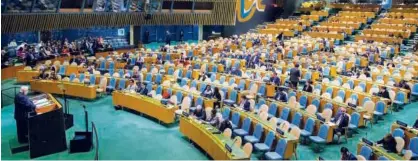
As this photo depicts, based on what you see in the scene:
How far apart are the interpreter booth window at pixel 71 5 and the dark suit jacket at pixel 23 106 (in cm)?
1482

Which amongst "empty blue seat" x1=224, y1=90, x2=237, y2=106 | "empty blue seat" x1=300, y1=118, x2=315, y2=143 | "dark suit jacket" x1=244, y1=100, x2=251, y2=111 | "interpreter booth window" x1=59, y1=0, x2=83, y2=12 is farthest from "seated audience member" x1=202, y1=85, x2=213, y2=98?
"interpreter booth window" x1=59, y1=0, x2=83, y2=12

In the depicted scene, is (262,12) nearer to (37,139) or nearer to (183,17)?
(183,17)

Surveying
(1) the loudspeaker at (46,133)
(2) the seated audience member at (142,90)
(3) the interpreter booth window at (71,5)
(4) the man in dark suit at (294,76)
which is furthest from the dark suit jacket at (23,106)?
(3) the interpreter booth window at (71,5)

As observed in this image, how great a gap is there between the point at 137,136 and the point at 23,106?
10.0 ft

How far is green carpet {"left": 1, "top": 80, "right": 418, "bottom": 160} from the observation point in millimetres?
10457

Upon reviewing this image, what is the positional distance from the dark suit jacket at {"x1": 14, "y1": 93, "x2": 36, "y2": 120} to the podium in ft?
0.63

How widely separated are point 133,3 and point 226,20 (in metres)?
6.93

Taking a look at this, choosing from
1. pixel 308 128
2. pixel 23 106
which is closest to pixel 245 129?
pixel 308 128

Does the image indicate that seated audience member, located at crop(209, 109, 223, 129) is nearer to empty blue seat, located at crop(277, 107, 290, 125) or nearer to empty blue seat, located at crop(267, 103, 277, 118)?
empty blue seat, located at crop(277, 107, 290, 125)

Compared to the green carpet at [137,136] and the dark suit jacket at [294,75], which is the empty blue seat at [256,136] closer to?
the green carpet at [137,136]

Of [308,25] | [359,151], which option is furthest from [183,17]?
[359,151]

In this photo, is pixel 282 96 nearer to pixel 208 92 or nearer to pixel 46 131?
pixel 208 92

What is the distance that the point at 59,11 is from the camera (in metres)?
23.9

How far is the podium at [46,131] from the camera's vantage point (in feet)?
32.4
